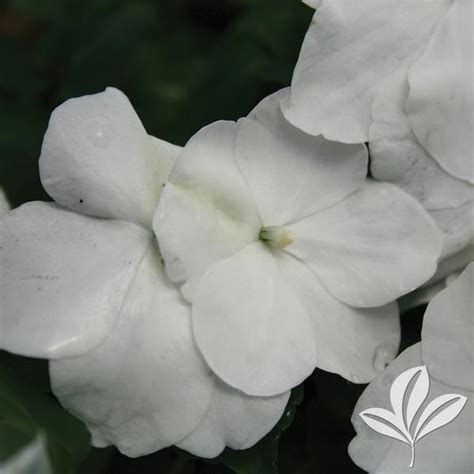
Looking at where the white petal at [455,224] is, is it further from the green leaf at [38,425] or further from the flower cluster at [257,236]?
the green leaf at [38,425]

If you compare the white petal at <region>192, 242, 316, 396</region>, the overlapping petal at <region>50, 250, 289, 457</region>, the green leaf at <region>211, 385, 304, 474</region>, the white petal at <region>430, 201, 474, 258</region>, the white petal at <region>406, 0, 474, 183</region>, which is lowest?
the green leaf at <region>211, 385, 304, 474</region>

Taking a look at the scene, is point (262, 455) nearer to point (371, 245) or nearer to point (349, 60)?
point (371, 245)

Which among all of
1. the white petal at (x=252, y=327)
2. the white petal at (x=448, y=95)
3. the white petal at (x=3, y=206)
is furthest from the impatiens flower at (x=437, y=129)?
the white petal at (x=3, y=206)

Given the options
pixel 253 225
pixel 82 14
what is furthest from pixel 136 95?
pixel 253 225

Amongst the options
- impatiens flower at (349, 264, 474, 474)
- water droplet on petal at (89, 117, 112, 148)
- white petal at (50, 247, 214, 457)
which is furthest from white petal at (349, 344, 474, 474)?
water droplet on petal at (89, 117, 112, 148)

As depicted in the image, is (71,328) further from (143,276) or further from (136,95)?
(136,95)

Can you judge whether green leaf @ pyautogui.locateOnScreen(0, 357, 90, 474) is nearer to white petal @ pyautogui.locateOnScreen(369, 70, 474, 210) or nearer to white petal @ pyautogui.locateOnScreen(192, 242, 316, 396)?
white petal @ pyautogui.locateOnScreen(192, 242, 316, 396)
